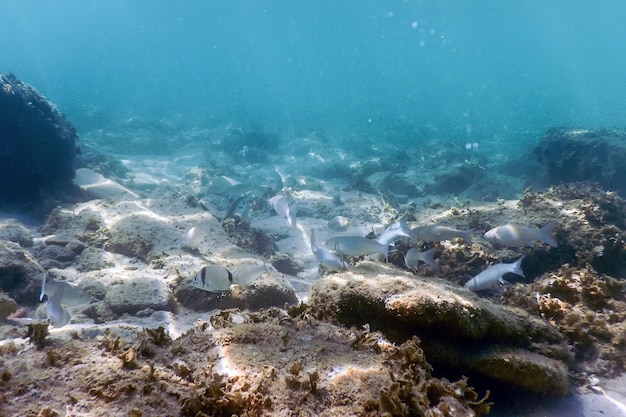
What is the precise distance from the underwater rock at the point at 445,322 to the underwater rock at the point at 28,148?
390 inches

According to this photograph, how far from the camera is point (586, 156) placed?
42.4 feet

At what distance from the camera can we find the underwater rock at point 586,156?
40.3ft

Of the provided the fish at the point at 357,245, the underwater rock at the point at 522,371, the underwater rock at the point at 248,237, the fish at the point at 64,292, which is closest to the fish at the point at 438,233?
the fish at the point at 357,245

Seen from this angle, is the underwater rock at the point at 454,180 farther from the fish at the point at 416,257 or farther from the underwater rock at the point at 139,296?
the underwater rock at the point at 139,296

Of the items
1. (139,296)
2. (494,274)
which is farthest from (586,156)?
(139,296)

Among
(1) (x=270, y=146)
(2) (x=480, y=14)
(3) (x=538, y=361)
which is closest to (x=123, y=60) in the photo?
(2) (x=480, y=14)

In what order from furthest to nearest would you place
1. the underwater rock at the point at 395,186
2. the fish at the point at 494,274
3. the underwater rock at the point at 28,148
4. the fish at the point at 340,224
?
the underwater rock at the point at 395,186 → the underwater rock at the point at 28,148 → the fish at the point at 340,224 → the fish at the point at 494,274

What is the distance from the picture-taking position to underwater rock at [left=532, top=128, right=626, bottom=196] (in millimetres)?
12281

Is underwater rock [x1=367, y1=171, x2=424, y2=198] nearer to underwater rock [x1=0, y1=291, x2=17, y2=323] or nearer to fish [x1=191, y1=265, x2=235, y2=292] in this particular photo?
fish [x1=191, y1=265, x2=235, y2=292]

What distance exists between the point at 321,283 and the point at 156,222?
16.5 ft

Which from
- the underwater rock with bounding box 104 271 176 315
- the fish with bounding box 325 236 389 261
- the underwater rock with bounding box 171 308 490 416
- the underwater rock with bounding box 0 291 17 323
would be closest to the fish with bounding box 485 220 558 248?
the fish with bounding box 325 236 389 261

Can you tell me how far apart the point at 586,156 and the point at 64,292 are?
1605 cm

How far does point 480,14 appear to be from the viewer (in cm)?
8481

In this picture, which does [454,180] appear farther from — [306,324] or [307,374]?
[307,374]
